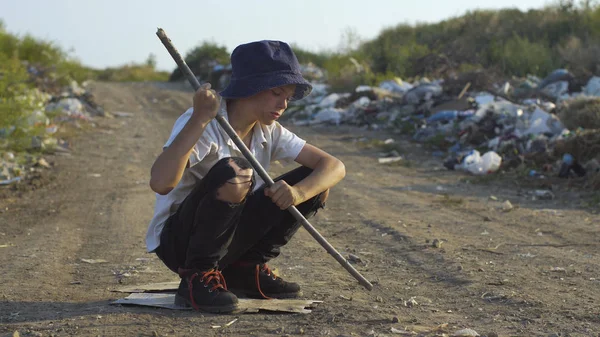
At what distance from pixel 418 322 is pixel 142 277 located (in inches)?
66.3

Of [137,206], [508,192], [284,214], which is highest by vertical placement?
[284,214]

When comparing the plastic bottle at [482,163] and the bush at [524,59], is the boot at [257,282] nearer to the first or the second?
the plastic bottle at [482,163]

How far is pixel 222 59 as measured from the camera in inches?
1081

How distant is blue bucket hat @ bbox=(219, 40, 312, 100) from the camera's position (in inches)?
128

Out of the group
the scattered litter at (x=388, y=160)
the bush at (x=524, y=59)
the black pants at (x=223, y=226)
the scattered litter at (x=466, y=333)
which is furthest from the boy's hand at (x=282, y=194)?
the bush at (x=524, y=59)

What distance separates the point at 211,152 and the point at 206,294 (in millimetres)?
577

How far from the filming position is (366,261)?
476 centimetres

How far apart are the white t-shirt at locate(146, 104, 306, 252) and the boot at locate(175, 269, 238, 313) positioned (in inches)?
9.6

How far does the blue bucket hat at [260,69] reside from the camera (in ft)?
10.7

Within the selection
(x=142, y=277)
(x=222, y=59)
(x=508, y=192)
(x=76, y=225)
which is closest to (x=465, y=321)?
(x=142, y=277)

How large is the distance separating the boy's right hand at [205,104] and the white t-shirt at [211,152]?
13 cm

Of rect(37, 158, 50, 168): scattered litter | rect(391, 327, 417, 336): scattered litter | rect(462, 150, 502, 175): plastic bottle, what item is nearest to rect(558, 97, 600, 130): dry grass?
rect(462, 150, 502, 175): plastic bottle

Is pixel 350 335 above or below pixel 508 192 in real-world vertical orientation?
above

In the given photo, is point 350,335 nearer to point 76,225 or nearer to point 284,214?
point 284,214
